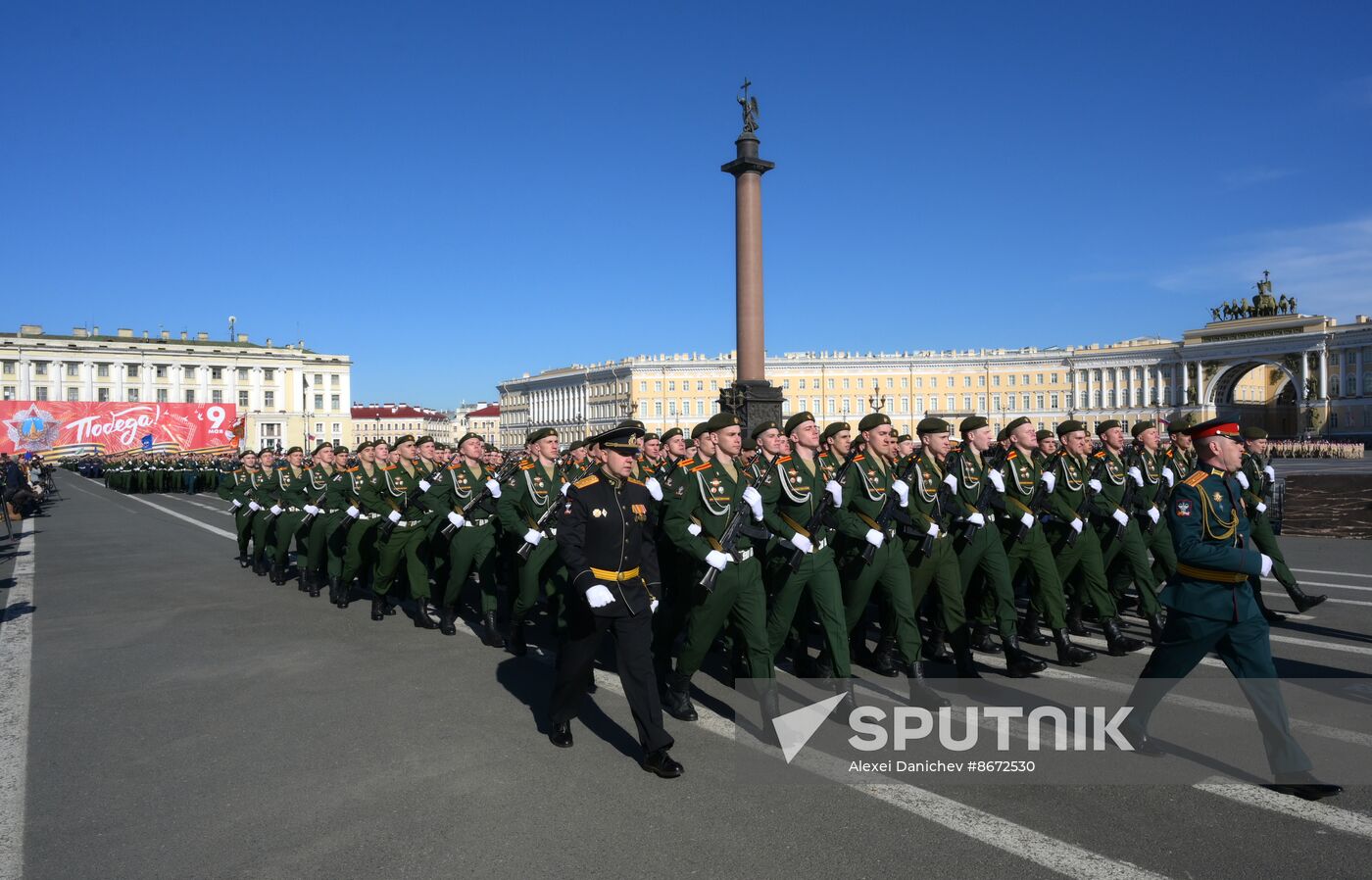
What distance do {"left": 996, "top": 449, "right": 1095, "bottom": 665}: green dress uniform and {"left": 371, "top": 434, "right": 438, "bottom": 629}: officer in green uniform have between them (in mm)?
5234

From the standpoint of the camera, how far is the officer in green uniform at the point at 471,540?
833cm

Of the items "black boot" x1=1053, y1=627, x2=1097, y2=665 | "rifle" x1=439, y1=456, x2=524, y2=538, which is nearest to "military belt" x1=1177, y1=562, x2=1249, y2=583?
"black boot" x1=1053, y1=627, x2=1097, y2=665

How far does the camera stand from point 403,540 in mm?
9391

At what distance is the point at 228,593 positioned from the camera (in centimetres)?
1118

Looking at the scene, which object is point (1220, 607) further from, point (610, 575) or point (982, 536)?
point (610, 575)

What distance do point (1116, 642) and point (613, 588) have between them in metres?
4.40

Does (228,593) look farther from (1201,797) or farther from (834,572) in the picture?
(1201,797)

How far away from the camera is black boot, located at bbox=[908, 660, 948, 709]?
5.90 metres

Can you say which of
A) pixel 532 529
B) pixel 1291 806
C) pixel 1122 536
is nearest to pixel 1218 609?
pixel 1291 806

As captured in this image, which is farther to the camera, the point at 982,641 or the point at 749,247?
the point at 749,247

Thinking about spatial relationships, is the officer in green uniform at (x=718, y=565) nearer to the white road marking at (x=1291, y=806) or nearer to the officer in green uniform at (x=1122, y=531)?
the white road marking at (x=1291, y=806)

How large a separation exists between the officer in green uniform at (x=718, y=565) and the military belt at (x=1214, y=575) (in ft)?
7.31

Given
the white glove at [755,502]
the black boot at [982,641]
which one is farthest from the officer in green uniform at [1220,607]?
the black boot at [982,641]

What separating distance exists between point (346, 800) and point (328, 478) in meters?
7.58
